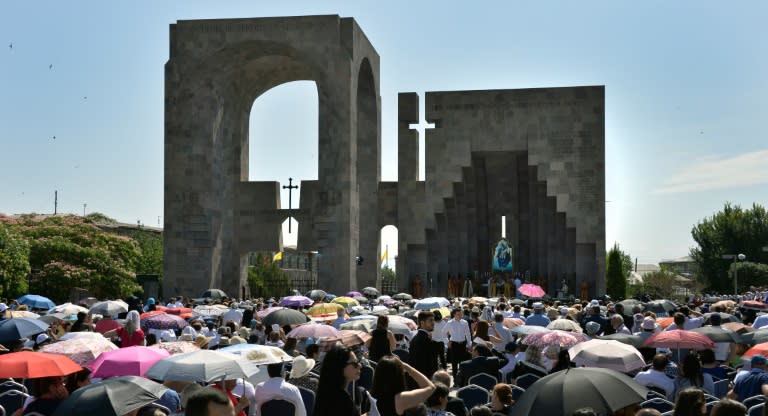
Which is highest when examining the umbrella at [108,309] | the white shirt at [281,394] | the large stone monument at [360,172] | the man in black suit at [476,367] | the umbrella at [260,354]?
the large stone monument at [360,172]

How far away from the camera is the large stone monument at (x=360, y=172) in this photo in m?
43.5

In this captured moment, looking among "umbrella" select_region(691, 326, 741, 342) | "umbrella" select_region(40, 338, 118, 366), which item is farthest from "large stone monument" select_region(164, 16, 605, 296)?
"umbrella" select_region(40, 338, 118, 366)

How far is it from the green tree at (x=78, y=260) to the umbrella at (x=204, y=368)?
41.3 meters

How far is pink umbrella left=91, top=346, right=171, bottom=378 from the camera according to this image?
10.7 metres

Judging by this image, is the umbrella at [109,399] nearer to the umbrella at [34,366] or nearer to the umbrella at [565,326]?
the umbrella at [34,366]

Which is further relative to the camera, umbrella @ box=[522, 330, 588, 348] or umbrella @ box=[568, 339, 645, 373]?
umbrella @ box=[522, 330, 588, 348]

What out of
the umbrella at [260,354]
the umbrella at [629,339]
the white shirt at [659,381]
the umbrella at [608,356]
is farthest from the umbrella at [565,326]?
the umbrella at [260,354]

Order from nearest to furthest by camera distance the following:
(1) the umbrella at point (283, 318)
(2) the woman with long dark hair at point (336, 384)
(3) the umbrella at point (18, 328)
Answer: (2) the woman with long dark hair at point (336, 384) < (3) the umbrella at point (18, 328) < (1) the umbrella at point (283, 318)

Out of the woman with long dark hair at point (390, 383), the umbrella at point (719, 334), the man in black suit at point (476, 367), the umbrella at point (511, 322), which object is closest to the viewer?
the woman with long dark hair at point (390, 383)

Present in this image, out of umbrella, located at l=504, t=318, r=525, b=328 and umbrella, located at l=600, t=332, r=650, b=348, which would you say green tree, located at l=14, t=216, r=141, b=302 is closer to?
umbrella, located at l=504, t=318, r=525, b=328

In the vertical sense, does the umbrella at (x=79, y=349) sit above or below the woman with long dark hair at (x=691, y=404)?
below

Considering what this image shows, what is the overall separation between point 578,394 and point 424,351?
19.8 feet

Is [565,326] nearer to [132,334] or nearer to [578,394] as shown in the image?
[132,334]

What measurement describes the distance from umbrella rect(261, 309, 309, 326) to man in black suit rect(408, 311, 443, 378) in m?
5.58
